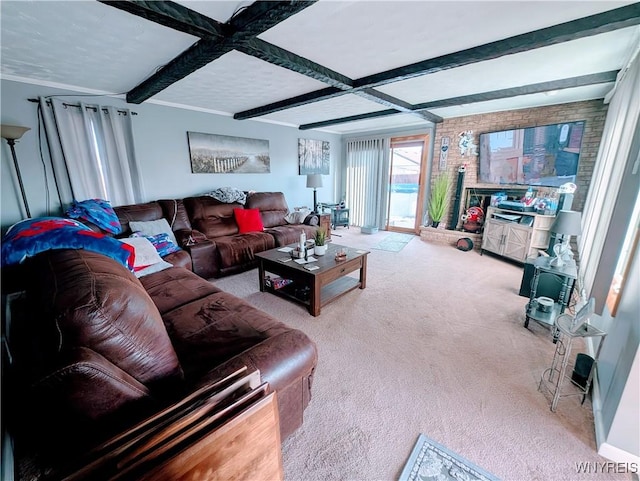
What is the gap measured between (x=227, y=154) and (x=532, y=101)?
15.3 feet

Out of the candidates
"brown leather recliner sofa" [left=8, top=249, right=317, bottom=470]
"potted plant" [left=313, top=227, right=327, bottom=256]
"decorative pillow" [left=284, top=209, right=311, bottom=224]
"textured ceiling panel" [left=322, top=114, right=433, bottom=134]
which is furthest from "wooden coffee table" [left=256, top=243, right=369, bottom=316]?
"textured ceiling panel" [left=322, top=114, right=433, bottom=134]

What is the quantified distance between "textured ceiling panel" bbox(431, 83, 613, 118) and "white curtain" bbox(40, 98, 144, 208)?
4.73 meters

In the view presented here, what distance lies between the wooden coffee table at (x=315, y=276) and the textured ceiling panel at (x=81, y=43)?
200cm

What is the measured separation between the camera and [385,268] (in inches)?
149

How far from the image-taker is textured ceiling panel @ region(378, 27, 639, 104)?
2096 millimetres

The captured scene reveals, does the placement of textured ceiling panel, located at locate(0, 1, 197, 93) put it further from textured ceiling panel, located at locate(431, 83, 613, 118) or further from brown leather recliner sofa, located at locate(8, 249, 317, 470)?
textured ceiling panel, located at locate(431, 83, 613, 118)

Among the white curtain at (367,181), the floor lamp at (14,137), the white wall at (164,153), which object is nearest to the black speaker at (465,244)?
the white curtain at (367,181)

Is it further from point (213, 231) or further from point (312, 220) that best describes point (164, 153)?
point (312, 220)

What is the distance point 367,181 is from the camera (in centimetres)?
625

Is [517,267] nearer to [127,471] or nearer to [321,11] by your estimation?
[321,11]

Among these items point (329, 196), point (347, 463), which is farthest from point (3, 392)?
point (329, 196)

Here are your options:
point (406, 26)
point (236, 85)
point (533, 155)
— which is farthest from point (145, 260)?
point (533, 155)

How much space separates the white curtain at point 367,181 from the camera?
19.5 feet

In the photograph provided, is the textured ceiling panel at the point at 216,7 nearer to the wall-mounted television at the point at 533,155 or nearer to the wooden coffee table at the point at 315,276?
the wooden coffee table at the point at 315,276
